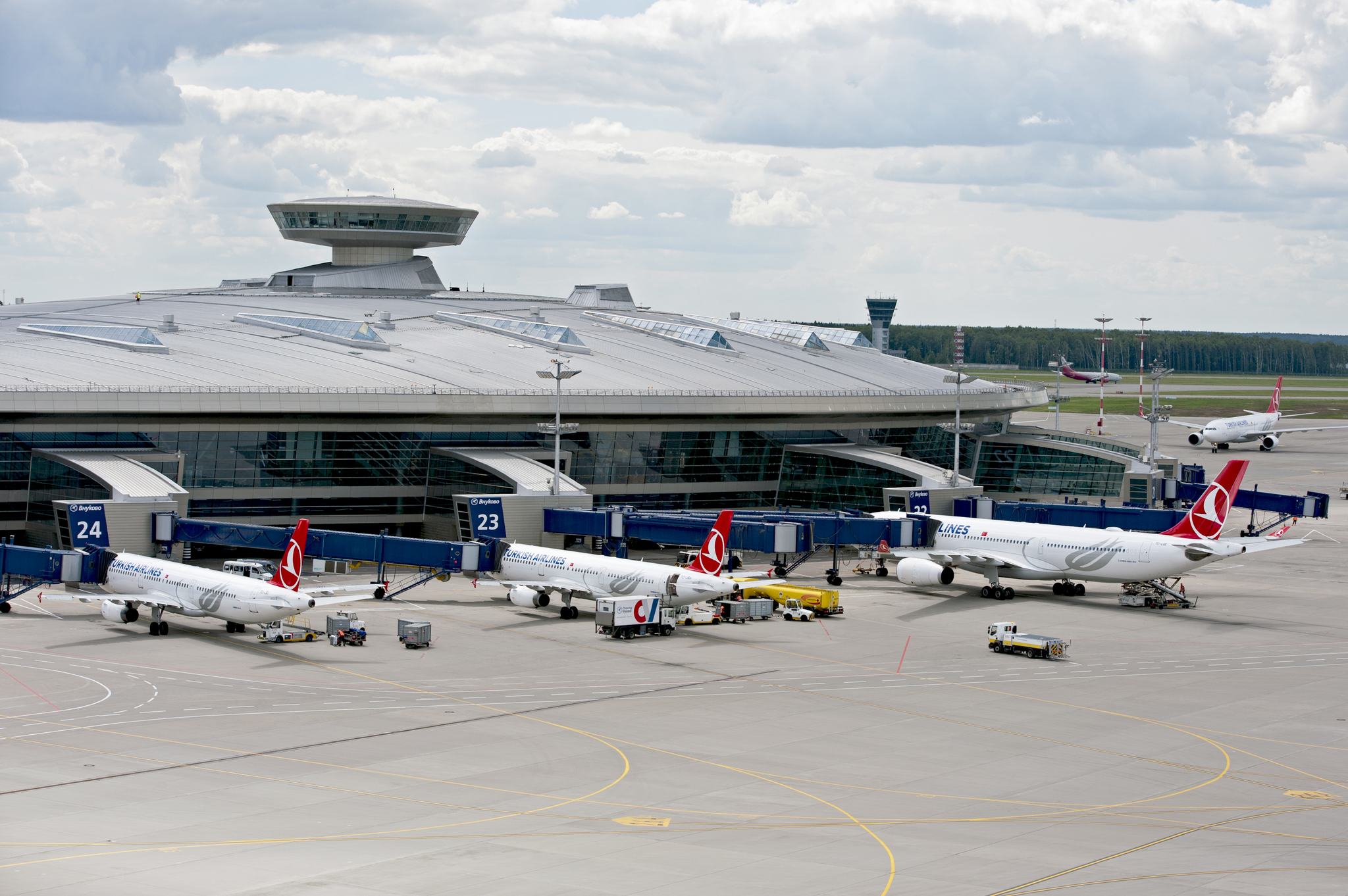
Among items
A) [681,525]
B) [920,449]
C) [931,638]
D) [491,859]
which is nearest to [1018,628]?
[931,638]

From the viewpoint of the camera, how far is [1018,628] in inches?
2820

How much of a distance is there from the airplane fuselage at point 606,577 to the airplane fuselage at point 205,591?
1438 centimetres

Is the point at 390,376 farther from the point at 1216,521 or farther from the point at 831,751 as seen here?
the point at 831,751

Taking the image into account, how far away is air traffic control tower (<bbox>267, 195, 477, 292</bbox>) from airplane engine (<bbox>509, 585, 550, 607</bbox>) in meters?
68.0

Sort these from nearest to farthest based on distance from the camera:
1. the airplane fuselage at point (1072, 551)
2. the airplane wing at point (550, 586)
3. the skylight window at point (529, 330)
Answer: the airplane wing at point (550, 586) → the airplane fuselage at point (1072, 551) → the skylight window at point (529, 330)

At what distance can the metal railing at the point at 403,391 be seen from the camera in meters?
90.1

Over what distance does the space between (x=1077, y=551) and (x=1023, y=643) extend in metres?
17.1

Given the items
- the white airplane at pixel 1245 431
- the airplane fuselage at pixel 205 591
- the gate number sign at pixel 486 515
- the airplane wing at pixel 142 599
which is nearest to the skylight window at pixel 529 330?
the gate number sign at pixel 486 515

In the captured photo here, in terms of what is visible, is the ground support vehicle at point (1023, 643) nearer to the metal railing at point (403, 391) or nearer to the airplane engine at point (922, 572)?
the airplane engine at point (922, 572)

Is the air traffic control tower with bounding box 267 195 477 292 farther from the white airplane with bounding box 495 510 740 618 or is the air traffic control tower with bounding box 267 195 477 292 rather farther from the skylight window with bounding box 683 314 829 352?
the white airplane with bounding box 495 510 740 618

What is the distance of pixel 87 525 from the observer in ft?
262

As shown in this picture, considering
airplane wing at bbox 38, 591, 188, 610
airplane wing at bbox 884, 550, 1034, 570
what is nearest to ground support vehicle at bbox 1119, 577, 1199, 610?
airplane wing at bbox 884, 550, 1034, 570

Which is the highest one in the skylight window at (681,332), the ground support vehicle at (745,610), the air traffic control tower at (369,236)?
the air traffic control tower at (369,236)

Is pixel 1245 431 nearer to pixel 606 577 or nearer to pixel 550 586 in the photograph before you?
pixel 550 586
